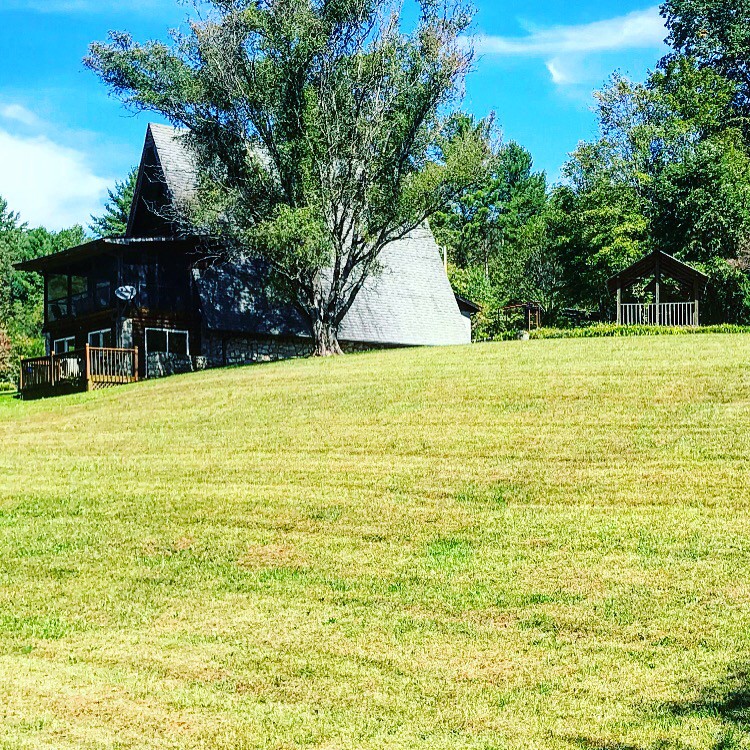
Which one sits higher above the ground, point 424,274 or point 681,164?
point 681,164

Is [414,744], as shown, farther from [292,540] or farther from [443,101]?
[443,101]

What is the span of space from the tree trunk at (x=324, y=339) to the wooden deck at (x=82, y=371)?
5.84 m

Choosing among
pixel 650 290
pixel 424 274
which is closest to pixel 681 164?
pixel 650 290

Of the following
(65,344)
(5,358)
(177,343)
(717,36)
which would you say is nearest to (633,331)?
(177,343)

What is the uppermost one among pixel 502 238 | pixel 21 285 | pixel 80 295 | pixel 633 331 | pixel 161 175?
pixel 502 238

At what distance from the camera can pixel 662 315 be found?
3781 cm

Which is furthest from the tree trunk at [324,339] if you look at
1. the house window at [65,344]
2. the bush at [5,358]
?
the bush at [5,358]

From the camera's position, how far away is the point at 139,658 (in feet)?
31.8

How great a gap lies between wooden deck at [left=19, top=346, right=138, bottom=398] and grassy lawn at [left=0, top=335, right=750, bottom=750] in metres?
9.82

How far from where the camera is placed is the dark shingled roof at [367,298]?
3428 centimetres

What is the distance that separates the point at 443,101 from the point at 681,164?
17.8 m

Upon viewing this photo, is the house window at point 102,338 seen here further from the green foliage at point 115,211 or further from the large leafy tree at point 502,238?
the green foliage at point 115,211

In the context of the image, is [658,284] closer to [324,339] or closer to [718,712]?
[324,339]

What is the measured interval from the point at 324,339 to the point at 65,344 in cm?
1103
